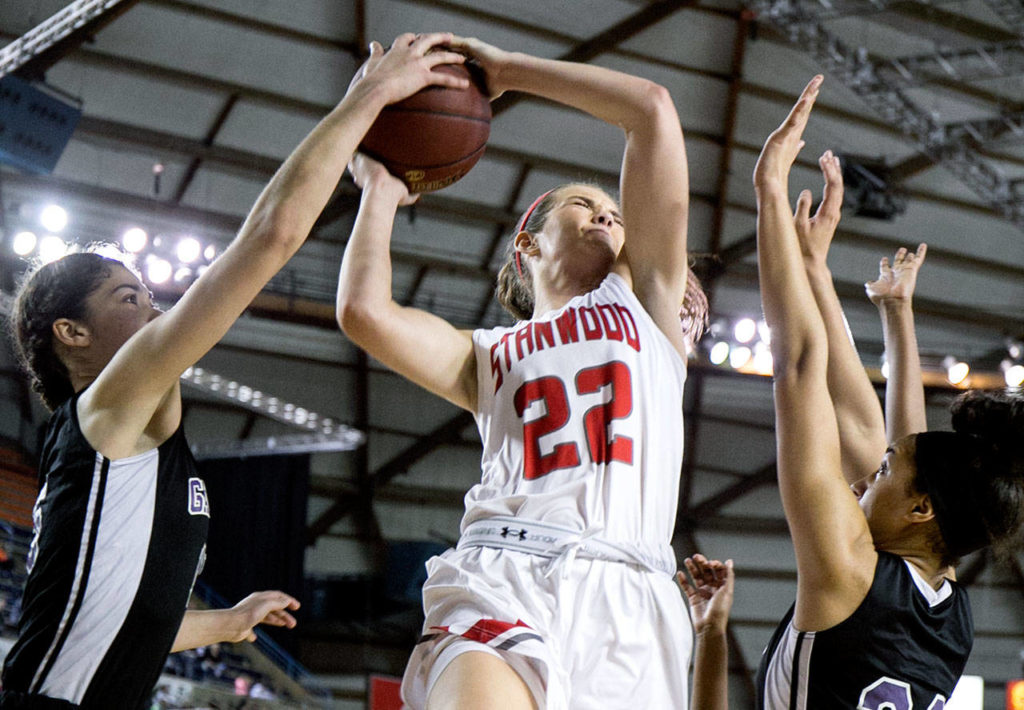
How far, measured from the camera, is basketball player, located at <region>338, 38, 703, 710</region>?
2.13 m

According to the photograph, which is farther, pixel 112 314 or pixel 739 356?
pixel 739 356

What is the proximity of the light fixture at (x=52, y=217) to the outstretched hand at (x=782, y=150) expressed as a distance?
10827mm

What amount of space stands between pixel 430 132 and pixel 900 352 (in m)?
1.40

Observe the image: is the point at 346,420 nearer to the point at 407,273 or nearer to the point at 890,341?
the point at 407,273

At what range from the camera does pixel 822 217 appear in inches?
106

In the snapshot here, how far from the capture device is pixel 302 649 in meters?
16.5

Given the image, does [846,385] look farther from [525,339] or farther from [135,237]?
[135,237]

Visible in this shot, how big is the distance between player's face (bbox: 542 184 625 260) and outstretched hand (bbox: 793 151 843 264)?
434mm

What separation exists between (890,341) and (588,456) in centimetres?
116

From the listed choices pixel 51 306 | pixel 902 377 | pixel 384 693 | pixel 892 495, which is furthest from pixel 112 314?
pixel 384 693

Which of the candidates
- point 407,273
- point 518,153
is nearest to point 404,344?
point 518,153

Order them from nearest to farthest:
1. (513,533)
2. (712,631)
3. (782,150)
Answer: (513,533), (782,150), (712,631)

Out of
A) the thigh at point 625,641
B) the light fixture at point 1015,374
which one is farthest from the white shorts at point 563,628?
the light fixture at point 1015,374

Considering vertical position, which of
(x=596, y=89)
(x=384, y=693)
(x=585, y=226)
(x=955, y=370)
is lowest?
(x=384, y=693)
